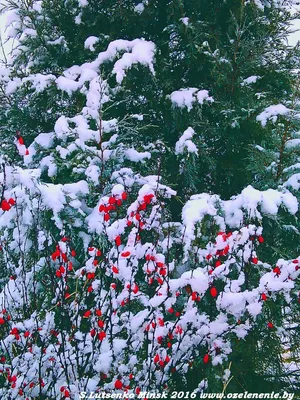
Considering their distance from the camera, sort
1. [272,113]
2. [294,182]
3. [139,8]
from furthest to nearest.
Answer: [139,8], [272,113], [294,182]

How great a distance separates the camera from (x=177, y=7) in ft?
17.7

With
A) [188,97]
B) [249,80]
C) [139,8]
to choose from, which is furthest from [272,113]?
[139,8]

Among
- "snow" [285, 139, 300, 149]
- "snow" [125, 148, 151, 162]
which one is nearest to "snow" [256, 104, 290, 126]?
"snow" [285, 139, 300, 149]

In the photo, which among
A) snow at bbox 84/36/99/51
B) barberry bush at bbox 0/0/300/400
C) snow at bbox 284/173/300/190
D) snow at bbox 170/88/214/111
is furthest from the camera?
snow at bbox 84/36/99/51

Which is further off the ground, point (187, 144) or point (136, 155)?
point (187, 144)

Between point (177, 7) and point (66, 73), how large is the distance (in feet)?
5.54

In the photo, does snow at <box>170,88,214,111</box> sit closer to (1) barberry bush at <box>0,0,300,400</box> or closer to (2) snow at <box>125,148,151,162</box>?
(1) barberry bush at <box>0,0,300,400</box>

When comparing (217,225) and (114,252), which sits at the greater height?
(217,225)

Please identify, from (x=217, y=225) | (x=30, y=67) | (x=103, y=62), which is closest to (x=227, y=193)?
(x=217, y=225)

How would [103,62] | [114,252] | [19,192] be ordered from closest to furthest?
[114,252]
[19,192]
[103,62]

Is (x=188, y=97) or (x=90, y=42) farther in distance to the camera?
(x=90, y=42)

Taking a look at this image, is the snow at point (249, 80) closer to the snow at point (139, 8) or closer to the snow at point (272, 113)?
the snow at point (272, 113)

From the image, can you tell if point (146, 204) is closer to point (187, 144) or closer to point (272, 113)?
point (187, 144)

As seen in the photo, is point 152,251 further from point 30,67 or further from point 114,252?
point 30,67
